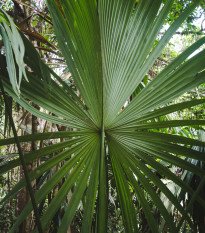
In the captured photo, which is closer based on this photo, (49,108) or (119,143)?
(49,108)

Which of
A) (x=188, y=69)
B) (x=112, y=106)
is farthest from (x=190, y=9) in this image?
(x=112, y=106)

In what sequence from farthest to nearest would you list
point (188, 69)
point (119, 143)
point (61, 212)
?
point (61, 212)
point (119, 143)
point (188, 69)

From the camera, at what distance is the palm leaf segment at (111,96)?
0.95 metres

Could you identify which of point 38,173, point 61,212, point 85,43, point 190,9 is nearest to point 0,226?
point 61,212

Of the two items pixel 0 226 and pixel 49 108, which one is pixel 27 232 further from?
pixel 0 226

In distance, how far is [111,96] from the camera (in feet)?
3.70

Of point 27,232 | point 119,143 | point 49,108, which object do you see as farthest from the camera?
point 27,232

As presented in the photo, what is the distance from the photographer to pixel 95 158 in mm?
1152

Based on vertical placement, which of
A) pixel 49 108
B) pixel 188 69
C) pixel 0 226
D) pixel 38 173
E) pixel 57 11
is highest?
pixel 57 11

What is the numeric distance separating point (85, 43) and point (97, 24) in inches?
3.5

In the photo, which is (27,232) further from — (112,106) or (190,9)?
(190,9)

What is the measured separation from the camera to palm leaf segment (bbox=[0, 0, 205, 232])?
3.12ft

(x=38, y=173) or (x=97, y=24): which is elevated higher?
(x=97, y=24)

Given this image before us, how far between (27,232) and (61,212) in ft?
0.83
